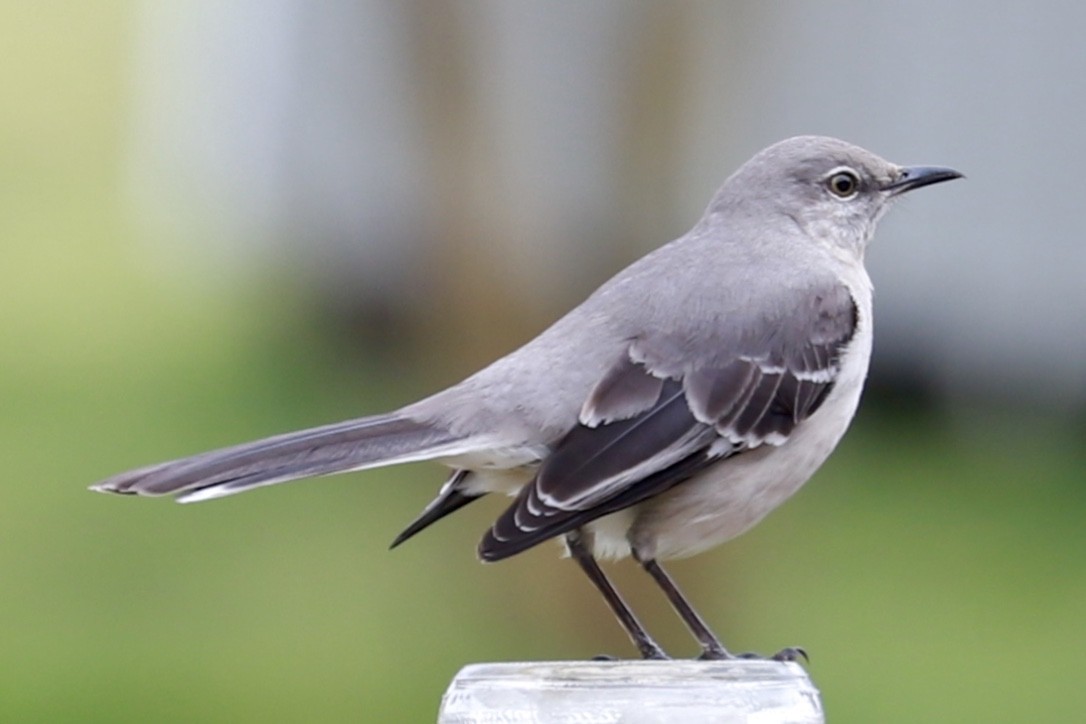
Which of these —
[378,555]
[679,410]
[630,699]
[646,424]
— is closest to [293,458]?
[646,424]

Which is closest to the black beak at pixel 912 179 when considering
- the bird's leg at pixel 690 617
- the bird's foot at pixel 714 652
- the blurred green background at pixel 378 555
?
the bird's leg at pixel 690 617

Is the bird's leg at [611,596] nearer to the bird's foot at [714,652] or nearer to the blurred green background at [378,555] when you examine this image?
the bird's foot at [714,652]

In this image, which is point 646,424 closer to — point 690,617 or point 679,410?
point 679,410

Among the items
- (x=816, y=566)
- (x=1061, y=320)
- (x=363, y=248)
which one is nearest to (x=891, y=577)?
(x=816, y=566)

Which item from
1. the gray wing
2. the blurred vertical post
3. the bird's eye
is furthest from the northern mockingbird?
the blurred vertical post

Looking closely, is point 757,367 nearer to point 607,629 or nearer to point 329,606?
point 607,629

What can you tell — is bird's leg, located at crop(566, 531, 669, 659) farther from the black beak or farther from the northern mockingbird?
the black beak
